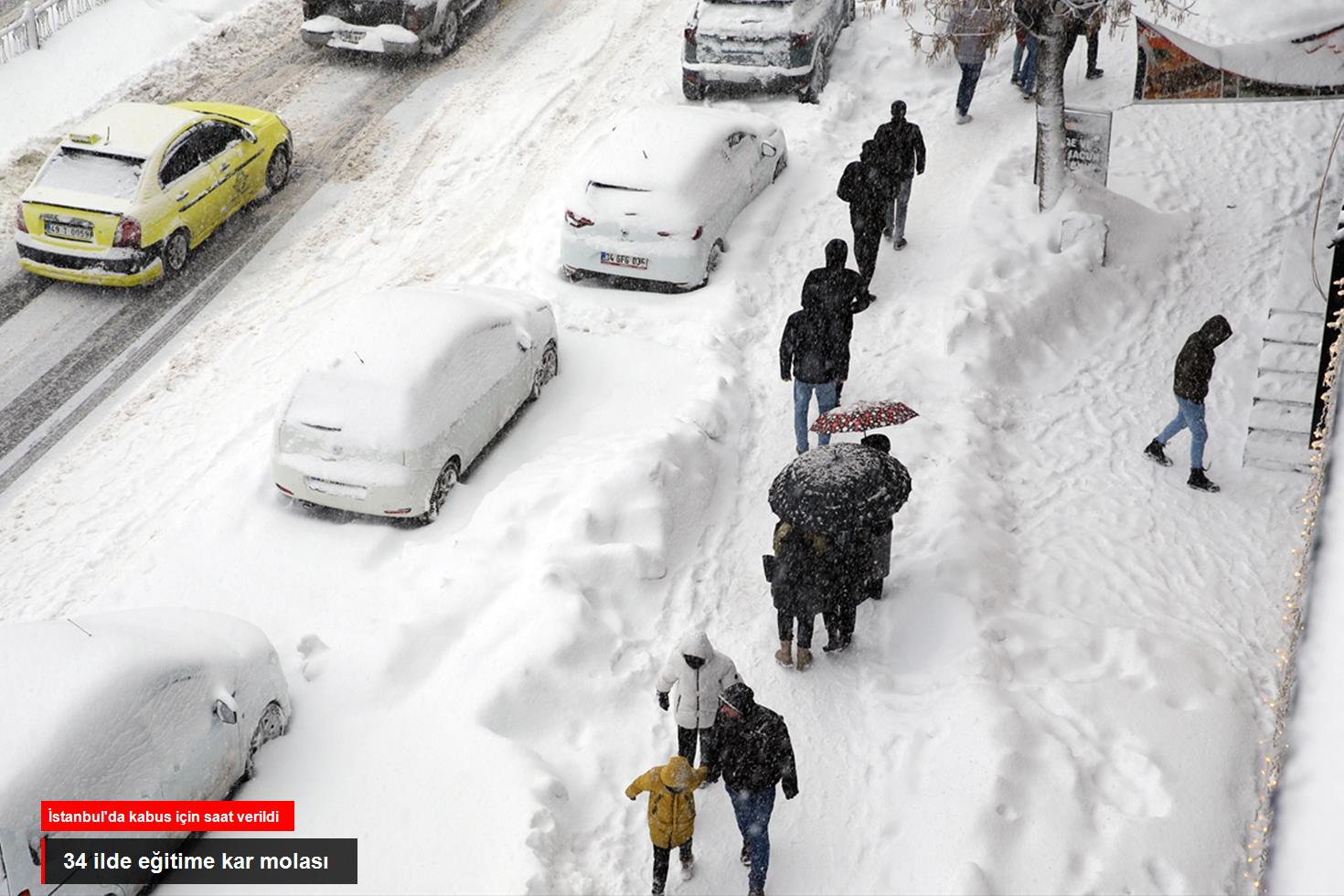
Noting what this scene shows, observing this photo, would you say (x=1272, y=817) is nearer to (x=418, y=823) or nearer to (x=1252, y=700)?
(x=1252, y=700)

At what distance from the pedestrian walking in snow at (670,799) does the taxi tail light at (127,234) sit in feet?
30.9

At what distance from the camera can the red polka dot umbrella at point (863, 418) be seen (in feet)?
28.8

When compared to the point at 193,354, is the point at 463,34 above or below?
above

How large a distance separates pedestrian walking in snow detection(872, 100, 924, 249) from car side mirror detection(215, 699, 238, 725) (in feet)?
26.3

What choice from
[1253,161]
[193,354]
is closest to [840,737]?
[193,354]

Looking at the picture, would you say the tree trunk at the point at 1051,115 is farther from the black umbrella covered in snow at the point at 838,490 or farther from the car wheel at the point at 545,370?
the black umbrella covered in snow at the point at 838,490

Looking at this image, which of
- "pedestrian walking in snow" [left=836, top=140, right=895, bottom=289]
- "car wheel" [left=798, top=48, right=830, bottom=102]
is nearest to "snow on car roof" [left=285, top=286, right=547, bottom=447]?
"pedestrian walking in snow" [left=836, top=140, right=895, bottom=289]

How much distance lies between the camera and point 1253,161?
15.6m

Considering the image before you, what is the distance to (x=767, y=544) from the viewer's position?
994 cm

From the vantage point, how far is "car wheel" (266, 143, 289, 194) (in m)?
15.6

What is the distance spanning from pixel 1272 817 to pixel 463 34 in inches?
694
